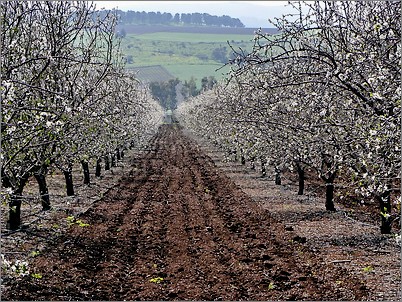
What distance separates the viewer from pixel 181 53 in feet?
599

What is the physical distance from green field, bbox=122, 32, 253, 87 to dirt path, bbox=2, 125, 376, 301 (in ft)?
449

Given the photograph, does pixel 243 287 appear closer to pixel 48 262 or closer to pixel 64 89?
pixel 48 262

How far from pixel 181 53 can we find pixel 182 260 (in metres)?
174

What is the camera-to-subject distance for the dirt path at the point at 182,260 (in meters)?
9.80

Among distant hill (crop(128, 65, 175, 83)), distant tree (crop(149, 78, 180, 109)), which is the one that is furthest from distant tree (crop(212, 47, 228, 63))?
distant tree (crop(149, 78, 180, 109))

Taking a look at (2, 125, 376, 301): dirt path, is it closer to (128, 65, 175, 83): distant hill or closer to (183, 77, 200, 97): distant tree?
(183, 77, 200, 97): distant tree

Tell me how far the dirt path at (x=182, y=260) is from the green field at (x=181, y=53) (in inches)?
5383

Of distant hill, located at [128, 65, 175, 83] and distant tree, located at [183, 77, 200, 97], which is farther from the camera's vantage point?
distant hill, located at [128, 65, 175, 83]

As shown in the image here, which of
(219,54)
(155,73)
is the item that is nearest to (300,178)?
(155,73)

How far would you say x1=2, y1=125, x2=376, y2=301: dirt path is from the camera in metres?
9.80

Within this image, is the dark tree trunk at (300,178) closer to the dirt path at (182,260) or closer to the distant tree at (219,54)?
the dirt path at (182,260)

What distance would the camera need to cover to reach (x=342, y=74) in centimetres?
895

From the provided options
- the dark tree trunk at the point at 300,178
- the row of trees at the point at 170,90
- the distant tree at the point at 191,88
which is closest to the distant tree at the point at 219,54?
the row of trees at the point at 170,90

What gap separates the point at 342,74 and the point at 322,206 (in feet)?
32.3
